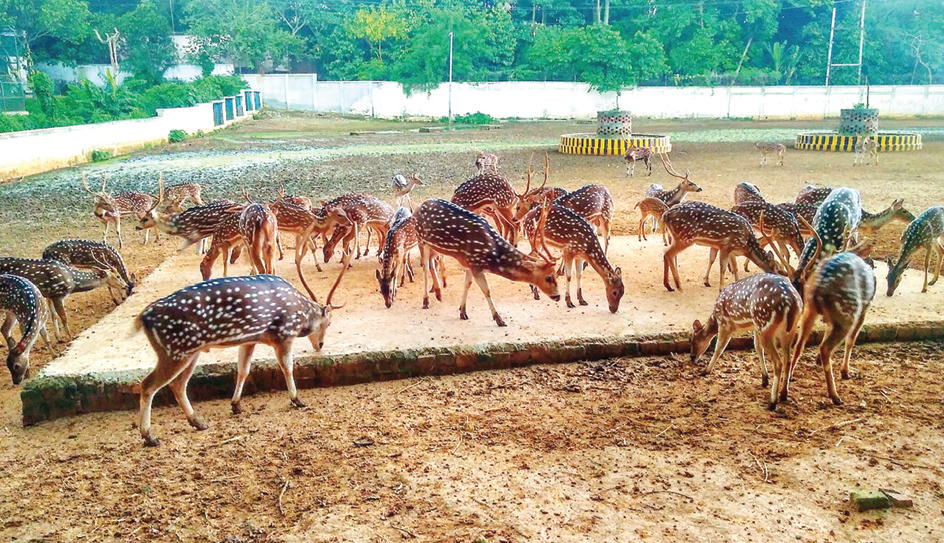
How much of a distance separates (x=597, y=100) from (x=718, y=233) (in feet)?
126

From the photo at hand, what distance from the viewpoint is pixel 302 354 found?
18.7ft

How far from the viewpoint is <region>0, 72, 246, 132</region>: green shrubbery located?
23.8 m

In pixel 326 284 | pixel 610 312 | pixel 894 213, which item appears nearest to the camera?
pixel 610 312

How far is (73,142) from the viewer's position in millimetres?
20547

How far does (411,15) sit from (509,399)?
50.1 m

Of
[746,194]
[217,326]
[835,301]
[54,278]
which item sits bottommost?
[54,278]

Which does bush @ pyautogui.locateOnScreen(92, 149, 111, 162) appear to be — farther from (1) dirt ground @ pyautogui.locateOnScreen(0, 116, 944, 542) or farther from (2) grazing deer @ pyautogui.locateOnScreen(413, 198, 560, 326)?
(2) grazing deer @ pyautogui.locateOnScreen(413, 198, 560, 326)

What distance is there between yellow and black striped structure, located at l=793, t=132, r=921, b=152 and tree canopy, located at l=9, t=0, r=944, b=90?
19756 mm

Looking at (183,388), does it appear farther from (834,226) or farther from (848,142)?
(848,142)

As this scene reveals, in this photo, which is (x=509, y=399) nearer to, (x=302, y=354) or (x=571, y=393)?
(x=571, y=393)

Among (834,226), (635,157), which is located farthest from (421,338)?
(635,157)

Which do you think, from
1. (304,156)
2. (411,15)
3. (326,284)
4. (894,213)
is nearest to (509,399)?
(326,284)

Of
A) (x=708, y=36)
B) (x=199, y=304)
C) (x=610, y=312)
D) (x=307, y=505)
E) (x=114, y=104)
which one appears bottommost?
(x=307, y=505)

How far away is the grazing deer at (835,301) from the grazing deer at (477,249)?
2.03 metres
